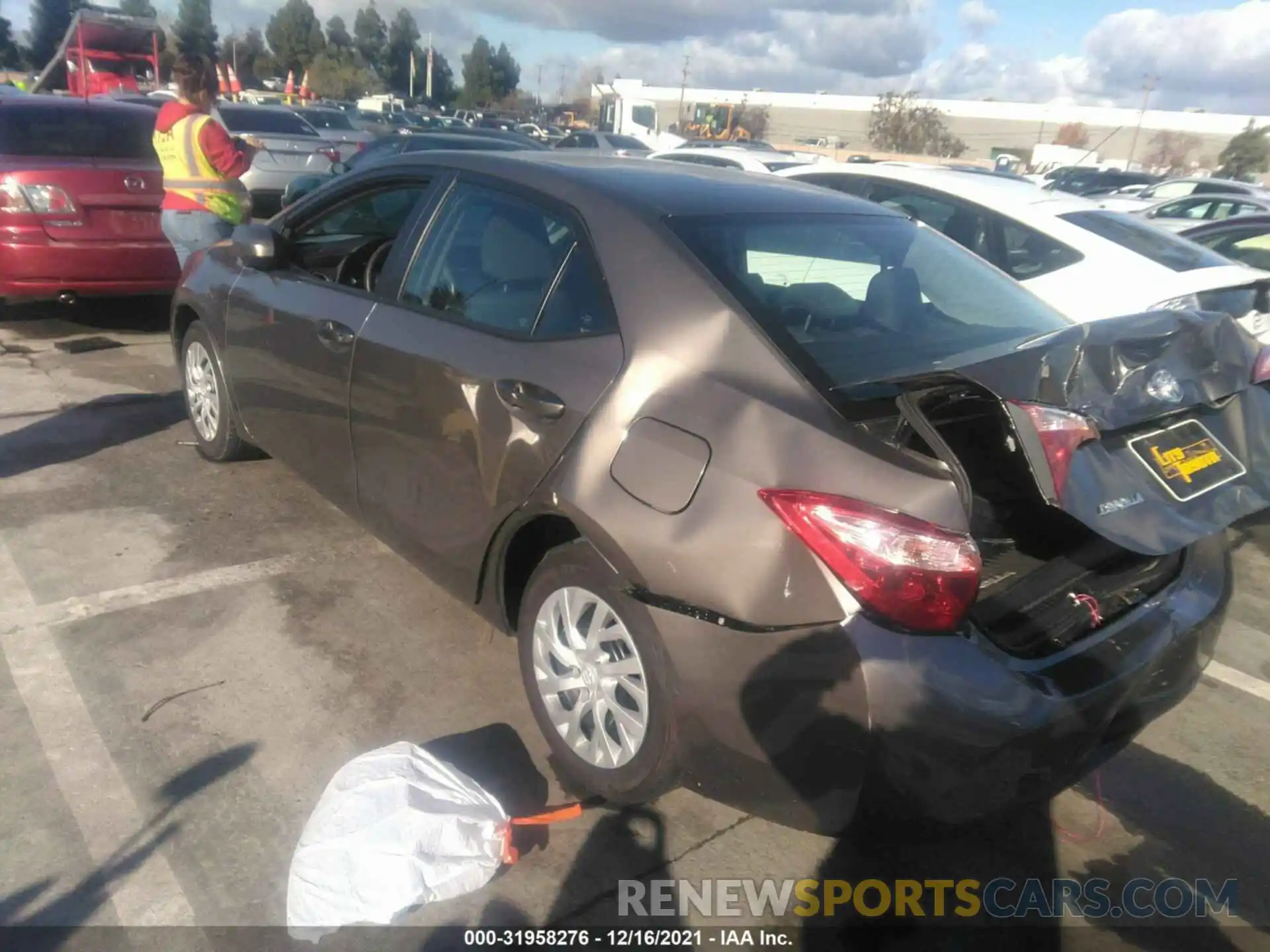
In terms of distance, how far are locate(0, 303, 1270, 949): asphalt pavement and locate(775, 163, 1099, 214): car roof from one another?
9.24 feet

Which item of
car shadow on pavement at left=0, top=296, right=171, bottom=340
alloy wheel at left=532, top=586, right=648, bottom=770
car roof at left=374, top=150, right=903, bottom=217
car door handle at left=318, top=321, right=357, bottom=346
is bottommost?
car shadow on pavement at left=0, top=296, right=171, bottom=340

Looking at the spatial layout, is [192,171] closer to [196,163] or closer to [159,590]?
[196,163]

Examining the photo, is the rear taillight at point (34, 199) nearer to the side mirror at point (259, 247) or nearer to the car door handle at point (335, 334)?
the side mirror at point (259, 247)

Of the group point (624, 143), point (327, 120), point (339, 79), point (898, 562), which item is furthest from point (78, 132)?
point (339, 79)

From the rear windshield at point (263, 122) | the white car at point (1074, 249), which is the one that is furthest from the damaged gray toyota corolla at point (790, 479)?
the rear windshield at point (263, 122)

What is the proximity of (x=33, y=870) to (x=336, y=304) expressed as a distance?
6.68 feet

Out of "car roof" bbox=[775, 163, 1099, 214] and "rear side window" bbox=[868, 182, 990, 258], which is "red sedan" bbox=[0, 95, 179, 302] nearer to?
"car roof" bbox=[775, 163, 1099, 214]

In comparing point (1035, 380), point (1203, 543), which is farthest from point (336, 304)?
point (1203, 543)

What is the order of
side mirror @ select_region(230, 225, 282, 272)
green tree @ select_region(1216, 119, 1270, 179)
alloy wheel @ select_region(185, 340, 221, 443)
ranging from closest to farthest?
side mirror @ select_region(230, 225, 282, 272), alloy wheel @ select_region(185, 340, 221, 443), green tree @ select_region(1216, 119, 1270, 179)

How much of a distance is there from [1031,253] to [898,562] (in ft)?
14.8

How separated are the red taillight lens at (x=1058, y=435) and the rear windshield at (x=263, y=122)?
1360 centimetres

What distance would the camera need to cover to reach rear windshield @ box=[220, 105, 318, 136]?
13.9 metres

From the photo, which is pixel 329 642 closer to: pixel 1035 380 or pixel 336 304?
pixel 336 304

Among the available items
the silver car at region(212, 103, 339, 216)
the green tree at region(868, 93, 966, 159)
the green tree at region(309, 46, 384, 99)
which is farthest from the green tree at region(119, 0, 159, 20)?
the silver car at region(212, 103, 339, 216)
